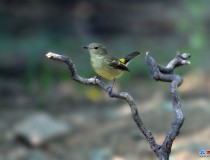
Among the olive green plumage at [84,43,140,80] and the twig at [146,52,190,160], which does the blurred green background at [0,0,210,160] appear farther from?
the twig at [146,52,190,160]

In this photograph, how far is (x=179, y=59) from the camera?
15.4ft

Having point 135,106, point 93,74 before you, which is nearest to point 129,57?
point 135,106

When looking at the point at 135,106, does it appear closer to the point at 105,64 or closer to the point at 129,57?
the point at 105,64

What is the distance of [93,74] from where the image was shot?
9.93m

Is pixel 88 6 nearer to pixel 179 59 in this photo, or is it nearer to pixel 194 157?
pixel 194 157

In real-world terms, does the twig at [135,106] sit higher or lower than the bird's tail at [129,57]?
lower

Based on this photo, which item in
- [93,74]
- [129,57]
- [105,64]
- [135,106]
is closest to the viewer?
[135,106]

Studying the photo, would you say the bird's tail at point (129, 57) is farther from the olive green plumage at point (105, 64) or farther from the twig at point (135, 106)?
the twig at point (135, 106)

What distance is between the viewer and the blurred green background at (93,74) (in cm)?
768

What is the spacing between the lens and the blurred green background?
7680 mm

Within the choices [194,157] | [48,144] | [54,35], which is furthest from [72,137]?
[54,35]

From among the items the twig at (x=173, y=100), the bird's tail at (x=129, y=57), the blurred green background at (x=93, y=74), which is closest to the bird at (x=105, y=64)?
the bird's tail at (x=129, y=57)

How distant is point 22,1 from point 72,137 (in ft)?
16.3

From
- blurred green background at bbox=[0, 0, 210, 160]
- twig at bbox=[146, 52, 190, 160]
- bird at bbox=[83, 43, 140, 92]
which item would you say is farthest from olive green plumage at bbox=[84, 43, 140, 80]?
blurred green background at bbox=[0, 0, 210, 160]
